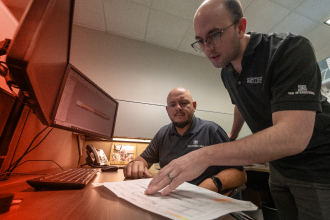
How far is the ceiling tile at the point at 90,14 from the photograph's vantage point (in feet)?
5.87

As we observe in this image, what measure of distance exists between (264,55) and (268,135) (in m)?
0.42

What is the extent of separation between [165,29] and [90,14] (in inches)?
42.2

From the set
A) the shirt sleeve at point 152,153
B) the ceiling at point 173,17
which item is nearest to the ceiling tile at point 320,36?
the ceiling at point 173,17

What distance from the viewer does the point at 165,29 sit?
6.98 ft

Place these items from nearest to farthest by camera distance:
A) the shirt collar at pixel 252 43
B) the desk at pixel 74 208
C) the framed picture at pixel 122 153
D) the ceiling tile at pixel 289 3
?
the desk at pixel 74 208 < the shirt collar at pixel 252 43 < the framed picture at pixel 122 153 < the ceiling tile at pixel 289 3

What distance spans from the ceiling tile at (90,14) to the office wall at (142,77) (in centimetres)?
9

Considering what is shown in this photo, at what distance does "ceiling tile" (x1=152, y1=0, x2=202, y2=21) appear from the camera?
1.71 metres

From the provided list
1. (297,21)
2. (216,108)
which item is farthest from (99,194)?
(297,21)

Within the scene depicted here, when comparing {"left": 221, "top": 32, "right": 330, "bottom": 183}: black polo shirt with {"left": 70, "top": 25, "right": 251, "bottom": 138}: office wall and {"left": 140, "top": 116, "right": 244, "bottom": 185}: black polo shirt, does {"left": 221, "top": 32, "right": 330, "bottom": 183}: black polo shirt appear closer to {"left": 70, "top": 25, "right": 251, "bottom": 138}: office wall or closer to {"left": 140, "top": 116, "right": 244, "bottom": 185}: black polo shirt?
{"left": 140, "top": 116, "right": 244, "bottom": 185}: black polo shirt

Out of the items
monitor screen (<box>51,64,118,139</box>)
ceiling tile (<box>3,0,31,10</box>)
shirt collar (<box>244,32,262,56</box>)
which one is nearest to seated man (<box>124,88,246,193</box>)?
monitor screen (<box>51,64,118,139</box>)

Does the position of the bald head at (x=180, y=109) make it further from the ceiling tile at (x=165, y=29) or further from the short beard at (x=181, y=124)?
the ceiling tile at (x=165, y=29)

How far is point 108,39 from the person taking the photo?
2195 mm

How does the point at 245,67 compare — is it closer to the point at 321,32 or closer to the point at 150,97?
the point at 150,97

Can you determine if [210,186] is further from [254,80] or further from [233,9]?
[233,9]
